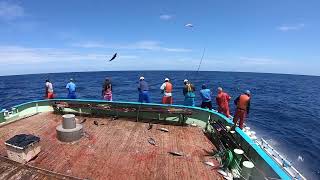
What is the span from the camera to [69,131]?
8445 mm

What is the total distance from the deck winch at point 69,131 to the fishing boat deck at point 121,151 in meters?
0.19

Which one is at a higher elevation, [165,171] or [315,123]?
[165,171]

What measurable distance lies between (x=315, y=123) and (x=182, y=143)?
70.1ft

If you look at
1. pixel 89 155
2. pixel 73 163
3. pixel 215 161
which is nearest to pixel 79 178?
pixel 73 163

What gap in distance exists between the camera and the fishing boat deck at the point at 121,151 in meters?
6.62

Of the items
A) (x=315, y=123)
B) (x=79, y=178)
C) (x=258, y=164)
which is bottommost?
(x=315, y=123)

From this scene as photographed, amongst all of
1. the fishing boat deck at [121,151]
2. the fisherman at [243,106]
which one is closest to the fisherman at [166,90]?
the fishing boat deck at [121,151]

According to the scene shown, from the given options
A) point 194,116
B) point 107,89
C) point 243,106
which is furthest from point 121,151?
point 107,89

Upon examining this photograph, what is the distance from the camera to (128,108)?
37.2 ft

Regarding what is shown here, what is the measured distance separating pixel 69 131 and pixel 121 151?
2053 millimetres

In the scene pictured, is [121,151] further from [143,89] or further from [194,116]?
[143,89]

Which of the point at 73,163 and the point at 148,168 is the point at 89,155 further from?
the point at 148,168

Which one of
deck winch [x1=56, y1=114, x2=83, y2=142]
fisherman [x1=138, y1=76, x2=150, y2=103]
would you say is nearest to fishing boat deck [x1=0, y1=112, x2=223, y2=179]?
deck winch [x1=56, y1=114, x2=83, y2=142]

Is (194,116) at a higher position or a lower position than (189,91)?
lower
